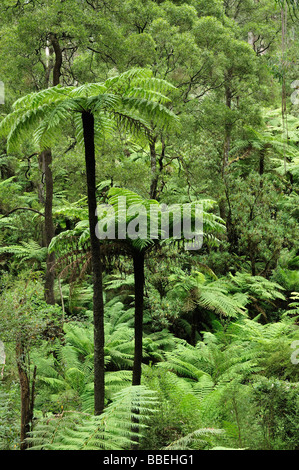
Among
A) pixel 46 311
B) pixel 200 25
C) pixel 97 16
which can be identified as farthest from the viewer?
pixel 200 25

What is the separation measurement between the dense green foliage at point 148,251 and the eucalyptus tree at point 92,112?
2cm

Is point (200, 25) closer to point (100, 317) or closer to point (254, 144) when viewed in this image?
point (254, 144)

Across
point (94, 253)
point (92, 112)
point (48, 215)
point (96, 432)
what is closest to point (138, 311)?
point (94, 253)

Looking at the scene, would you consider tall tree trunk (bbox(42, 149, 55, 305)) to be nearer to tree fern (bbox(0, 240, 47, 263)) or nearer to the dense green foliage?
the dense green foliage

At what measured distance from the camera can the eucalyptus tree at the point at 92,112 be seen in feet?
12.7

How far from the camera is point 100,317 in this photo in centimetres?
430

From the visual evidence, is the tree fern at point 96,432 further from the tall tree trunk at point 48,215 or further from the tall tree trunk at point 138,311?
the tall tree trunk at point 48,215

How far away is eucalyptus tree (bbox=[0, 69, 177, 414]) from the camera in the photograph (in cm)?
388

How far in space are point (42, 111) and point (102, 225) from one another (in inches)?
51.3

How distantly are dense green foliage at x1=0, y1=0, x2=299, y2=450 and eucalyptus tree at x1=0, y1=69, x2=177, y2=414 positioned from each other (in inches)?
0.8

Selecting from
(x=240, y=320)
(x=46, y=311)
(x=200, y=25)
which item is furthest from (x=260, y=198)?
(x=46, y=311)

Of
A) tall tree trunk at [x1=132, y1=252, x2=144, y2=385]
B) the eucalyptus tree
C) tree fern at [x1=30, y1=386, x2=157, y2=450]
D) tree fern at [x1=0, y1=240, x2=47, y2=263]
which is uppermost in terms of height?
the eucalyptus tree

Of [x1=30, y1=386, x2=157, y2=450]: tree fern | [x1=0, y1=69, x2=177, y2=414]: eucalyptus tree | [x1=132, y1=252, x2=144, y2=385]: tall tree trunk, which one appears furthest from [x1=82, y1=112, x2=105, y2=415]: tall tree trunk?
[x1=30, y1=386, x2=157, y2=450]: tree fern

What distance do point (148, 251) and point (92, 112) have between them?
175 centimetres
